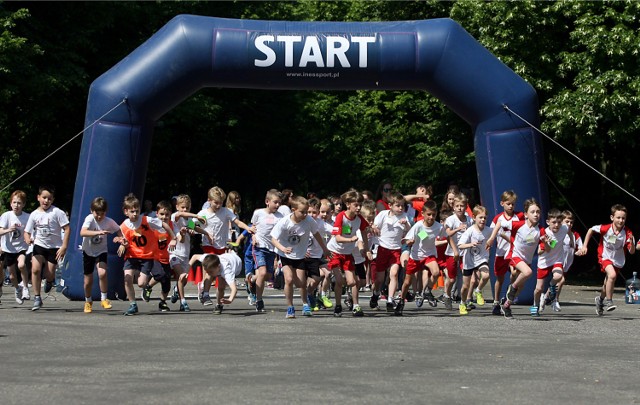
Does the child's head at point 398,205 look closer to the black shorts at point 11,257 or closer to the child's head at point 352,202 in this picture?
the child's head at point 352,202

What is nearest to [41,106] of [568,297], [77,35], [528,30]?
[77,35]

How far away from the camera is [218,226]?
60.1ft

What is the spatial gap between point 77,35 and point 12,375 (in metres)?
21.8

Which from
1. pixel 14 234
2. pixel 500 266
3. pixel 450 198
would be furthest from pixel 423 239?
pixel 14 234

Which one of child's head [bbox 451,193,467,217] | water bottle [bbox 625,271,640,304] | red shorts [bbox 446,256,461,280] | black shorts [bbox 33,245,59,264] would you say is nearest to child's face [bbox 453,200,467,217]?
child's head [bbox 451,193,467,217]

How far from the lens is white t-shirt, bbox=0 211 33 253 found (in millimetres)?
18609

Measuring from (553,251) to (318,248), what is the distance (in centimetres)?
307

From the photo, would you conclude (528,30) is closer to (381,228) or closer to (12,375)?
(381,228)

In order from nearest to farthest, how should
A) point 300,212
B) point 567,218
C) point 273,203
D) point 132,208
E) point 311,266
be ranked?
point 300,212, point 311,266, point 132,208, point 273,203, point 567,218

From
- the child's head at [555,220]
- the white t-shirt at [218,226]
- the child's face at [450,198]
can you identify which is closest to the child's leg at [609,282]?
the child's head at [555,220]

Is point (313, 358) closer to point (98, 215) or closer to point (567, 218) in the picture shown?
point (98, 215)

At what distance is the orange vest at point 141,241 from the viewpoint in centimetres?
1736

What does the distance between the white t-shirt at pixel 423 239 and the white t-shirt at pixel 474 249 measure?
0.36 metres

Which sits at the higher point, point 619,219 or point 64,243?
point 619,219
